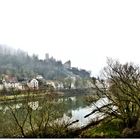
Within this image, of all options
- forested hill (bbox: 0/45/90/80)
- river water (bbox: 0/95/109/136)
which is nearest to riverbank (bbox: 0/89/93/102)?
river water (bbox: 0/95/109/136)

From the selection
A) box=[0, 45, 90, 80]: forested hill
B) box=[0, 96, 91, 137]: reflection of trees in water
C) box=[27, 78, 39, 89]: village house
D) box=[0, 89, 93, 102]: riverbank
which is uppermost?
box=[0, 45, 90, 80]: forested hill

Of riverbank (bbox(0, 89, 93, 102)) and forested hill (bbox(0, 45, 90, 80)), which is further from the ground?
forested hill (bbox(0, 45, 90, 80))

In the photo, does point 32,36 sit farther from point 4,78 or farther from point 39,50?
point 4,78

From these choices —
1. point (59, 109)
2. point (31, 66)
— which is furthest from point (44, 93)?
point (31, 66)

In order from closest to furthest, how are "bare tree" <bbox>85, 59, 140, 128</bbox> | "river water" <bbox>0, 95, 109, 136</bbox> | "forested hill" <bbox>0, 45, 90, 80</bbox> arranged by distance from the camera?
"bare tree" <bbox>85, 59, 140, 128</bbox>
"forested hill" <bbox>0, 45, 90, 80</bbox>
"river water" <bbox>0, 95, 109, 136</bbox>

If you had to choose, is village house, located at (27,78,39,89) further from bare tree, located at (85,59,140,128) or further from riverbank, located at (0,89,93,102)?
bare tree, located at (85,59,140,128)

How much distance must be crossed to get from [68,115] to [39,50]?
0.83 m

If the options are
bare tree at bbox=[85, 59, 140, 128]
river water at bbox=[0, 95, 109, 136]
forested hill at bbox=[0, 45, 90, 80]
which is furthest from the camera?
river water at bbox=[0, 95, 109, 136]

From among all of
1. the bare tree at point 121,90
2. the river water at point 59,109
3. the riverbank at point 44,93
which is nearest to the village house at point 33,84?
the riverbank at point 44,93

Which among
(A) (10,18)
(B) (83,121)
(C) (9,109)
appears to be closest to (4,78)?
(C) (9,109)

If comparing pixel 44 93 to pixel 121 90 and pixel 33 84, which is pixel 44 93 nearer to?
pixel 33 84

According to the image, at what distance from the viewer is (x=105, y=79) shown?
4.27 m

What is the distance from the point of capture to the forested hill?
415cm

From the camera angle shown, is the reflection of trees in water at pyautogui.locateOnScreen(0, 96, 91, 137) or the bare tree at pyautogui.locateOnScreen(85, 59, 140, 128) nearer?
the bare tree at pyautogui.locateOnScreen(85, 59, 140, 128)
